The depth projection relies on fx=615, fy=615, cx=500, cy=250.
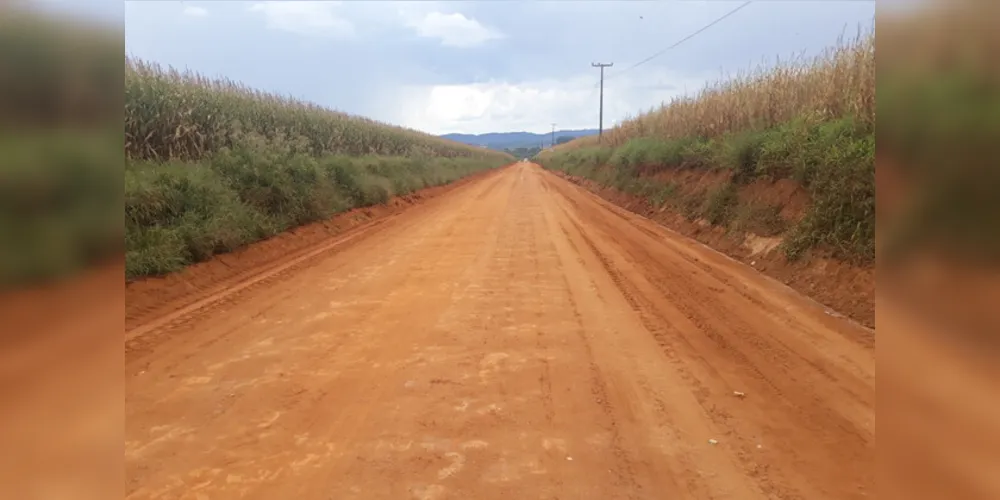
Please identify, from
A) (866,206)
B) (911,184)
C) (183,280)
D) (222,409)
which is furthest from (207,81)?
(911,184)

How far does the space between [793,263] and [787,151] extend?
10.1 feet

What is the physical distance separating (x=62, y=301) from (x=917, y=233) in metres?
2.87

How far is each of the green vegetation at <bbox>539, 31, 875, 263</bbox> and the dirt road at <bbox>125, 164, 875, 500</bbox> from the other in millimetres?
1343

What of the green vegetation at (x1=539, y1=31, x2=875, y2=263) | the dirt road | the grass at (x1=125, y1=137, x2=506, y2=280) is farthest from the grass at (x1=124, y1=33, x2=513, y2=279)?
the green vegetation at (x1=539, y1=31, x2=875, y2=263)

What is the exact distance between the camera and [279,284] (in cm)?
796

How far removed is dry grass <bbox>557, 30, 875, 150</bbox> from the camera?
29.8 ft

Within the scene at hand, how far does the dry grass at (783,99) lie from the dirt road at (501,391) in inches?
100

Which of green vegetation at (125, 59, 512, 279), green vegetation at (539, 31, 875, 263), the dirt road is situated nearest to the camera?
the dirt road

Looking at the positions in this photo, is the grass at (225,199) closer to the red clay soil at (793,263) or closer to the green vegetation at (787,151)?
the red clay soil at (793,263)

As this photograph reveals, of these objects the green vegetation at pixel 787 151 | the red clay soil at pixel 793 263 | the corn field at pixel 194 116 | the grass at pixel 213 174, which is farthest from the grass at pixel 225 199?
the green vegetation at pixel 787 151

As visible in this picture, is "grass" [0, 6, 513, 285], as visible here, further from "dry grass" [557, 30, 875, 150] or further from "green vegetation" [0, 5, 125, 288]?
"dry grass" [557, 30, 875, 150]

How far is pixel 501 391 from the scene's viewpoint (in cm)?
441

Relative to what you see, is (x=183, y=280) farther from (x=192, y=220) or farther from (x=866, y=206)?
(x=866, y=206)

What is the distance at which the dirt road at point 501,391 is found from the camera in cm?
328
